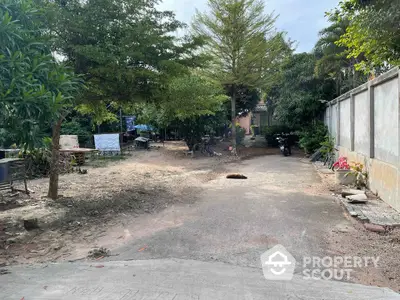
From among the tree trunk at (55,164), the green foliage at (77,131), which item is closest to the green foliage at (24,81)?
the tree trunk at (55,164)

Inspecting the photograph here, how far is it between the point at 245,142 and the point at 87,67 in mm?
19728

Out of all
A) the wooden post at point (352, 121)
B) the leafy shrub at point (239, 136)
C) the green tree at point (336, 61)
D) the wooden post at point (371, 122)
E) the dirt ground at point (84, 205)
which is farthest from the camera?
the leafy shrub at point (239, 136)

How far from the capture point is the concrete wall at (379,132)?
589 cm

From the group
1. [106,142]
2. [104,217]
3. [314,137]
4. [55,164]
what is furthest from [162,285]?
[314,137]

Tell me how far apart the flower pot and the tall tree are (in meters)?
9.89

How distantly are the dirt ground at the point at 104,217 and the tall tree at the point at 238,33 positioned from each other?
322 inches

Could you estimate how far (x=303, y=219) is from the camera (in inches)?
217

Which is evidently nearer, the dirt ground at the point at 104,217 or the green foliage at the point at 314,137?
the dirt ground at the point at 104,217

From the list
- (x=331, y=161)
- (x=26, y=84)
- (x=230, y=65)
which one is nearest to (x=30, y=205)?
(x=26, y=84)

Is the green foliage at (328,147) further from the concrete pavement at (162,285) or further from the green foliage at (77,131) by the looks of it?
the green foliage at (77,131)
